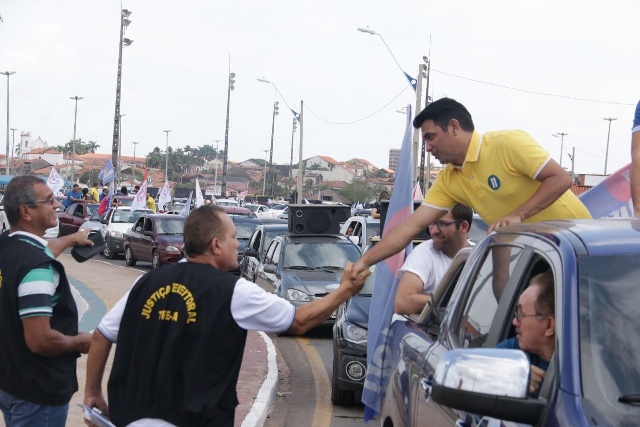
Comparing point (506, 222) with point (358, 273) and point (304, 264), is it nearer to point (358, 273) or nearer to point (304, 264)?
point (358, 273)

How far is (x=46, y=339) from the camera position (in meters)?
4.41

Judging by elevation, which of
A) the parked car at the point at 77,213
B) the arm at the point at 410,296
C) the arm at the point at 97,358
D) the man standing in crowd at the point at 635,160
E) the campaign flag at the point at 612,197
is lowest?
the parked car at the point at 77,213

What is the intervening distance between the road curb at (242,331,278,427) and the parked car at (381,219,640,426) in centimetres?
392

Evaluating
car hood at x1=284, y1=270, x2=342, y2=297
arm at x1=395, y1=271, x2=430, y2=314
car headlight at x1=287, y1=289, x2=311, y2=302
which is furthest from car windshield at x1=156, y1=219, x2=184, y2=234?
arm at x1=395, y1=271, x2=430, y2=314

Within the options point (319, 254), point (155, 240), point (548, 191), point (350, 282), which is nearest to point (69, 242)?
point (350, 282)

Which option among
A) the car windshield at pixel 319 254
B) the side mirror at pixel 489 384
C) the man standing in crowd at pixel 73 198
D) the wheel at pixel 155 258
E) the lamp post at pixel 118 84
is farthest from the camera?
the lamp post at pixel 118 84

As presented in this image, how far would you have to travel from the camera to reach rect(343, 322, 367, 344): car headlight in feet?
31.1

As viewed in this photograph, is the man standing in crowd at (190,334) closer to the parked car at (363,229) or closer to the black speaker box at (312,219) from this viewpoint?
the black speaker box at (312,219)

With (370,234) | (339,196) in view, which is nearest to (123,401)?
(370,234)

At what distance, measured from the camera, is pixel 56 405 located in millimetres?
4551

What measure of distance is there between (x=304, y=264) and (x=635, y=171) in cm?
1114

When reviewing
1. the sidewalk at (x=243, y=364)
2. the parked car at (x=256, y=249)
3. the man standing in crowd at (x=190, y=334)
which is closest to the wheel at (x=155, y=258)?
the sidewalk at (x=243, y=364)

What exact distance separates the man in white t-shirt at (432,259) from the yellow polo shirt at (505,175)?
1046 millimetres

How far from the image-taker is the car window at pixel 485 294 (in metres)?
3.95
